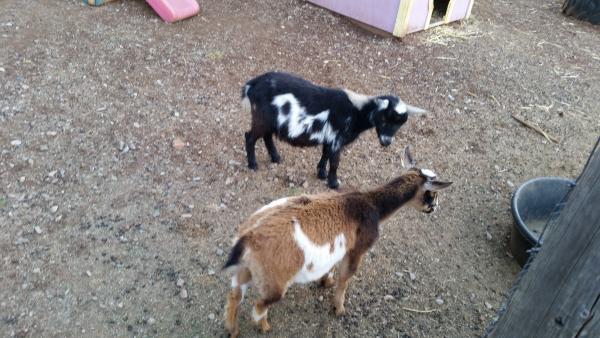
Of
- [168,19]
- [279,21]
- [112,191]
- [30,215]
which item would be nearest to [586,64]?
[279,21]

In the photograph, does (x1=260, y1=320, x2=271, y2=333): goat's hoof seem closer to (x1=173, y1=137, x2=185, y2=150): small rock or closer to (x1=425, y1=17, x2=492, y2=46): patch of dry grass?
(x1=173, y1=137, x2=185, y2=150): small rock

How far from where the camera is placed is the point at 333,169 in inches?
185

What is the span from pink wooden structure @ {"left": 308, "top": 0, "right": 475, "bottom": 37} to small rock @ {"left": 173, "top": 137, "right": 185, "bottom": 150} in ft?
12.5

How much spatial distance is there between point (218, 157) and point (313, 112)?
119 centimetres

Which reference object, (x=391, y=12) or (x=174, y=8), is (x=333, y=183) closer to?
(x=391, y=12)

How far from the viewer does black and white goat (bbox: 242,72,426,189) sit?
431 cm

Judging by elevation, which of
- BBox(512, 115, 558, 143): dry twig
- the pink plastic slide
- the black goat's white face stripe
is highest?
the black goat's white face stripe

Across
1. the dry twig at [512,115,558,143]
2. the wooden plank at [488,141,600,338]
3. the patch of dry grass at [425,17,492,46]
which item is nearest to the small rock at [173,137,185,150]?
the wooden plank at [488,141,600,338]

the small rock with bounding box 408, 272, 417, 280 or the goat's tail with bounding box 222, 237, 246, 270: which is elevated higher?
the goat's tail with bounding box 222, 237, 246, 270

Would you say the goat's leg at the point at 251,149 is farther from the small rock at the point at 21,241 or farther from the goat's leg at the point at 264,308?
the small rock at the point at 21,241

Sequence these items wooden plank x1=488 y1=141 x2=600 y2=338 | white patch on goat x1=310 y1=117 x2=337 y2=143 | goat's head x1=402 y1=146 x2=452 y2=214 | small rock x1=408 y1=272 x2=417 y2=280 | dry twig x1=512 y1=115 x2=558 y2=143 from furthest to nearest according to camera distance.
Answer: dry twig x1=512 y1=115 x2=558 y2=143, white patch on goat x1=310 y1=117 x2=337 y2=143, small rock x1=408 y1=272 x2=417 y2=280, goat's head x1=402 y1=146 x2=452 y2=214, wooden plank x1=488 y1=141 x2=600 y2=338

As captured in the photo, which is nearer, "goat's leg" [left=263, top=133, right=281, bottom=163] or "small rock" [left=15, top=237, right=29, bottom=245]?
"small rock" [left=15, top=237, right=29, bottom=245]

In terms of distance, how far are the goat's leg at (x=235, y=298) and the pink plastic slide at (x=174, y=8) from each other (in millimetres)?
4791

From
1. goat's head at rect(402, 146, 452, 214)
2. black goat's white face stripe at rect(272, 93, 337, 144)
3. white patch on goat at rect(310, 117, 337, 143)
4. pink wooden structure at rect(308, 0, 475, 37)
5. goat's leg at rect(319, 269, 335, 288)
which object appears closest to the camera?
goat's head at rect(402, 146, 452, 214)
